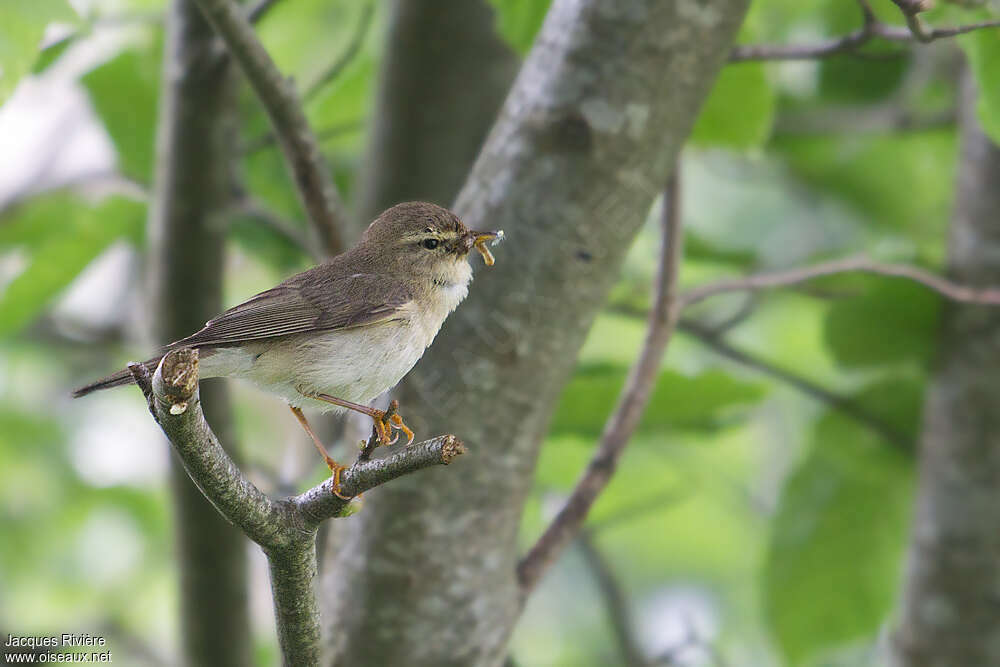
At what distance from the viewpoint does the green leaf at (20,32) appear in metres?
2.26

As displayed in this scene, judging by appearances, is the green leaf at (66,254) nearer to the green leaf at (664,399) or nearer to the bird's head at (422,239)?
the bird's head at (422,239)

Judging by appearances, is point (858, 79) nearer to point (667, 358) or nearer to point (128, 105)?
point (667, 358)

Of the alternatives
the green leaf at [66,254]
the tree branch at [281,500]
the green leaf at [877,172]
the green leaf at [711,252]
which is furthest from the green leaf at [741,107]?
the tree branch at [281,500]

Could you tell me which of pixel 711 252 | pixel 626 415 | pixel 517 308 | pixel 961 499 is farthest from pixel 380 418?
pixel 961 499

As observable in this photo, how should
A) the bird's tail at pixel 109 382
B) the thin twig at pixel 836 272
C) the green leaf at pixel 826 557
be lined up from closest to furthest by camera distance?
the bird's tail at pixel 109 382, the thin twig at pixel 836 272, the green leaf at pixel 826 557

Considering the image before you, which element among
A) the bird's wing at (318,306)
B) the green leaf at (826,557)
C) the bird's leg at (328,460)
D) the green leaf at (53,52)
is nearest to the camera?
the bird's leg at (328,460)

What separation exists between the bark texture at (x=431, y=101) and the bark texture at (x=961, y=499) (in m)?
2.12

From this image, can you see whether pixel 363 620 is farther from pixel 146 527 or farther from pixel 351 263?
pixel 146 527

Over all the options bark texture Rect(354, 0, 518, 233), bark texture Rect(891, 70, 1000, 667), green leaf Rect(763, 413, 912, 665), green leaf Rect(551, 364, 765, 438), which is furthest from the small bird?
bark texture Rect(891, 70, 1000, 667)

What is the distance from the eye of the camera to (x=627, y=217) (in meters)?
3.02

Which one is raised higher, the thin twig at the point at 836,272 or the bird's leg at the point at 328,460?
the bird's leg at the point at 328,460

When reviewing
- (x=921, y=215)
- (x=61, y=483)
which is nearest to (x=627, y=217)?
(x=921, y=215)

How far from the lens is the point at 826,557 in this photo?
14.9ft

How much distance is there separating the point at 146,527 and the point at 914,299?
4428mm
